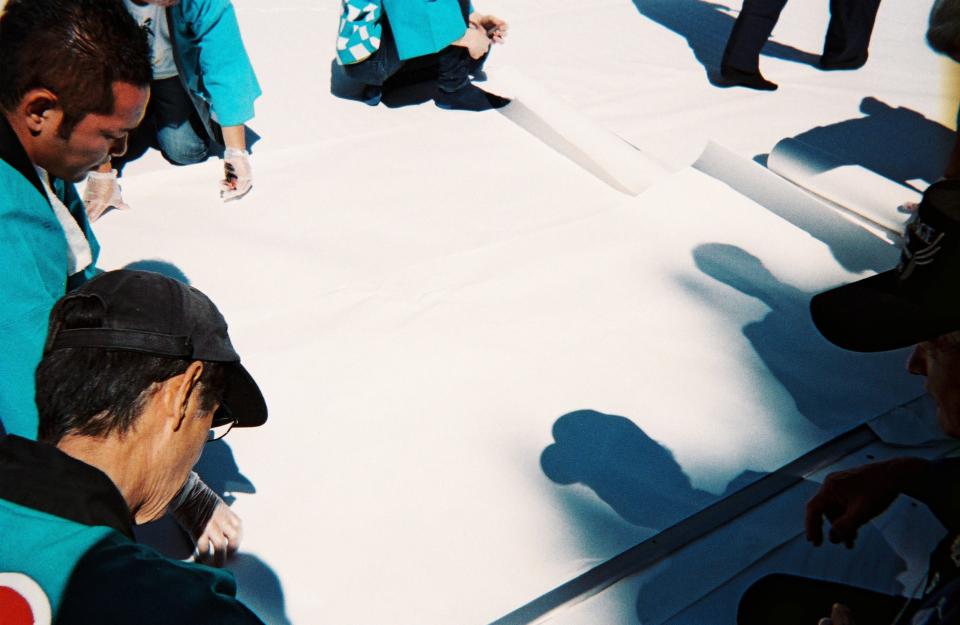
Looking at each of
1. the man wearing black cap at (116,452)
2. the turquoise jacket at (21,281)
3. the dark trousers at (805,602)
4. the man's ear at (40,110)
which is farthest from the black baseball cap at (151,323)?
the dark trousers at (805,602)

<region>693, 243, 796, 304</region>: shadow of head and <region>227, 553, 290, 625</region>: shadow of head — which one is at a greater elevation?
<region>693, 243, 796, 304</region>: shadow of head

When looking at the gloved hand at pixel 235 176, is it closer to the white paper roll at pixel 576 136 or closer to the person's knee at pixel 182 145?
the person's knee at pixel 182 145

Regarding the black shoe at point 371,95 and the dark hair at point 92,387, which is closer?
the dark hair at point 92,387

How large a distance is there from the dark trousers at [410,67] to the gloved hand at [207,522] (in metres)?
1.87

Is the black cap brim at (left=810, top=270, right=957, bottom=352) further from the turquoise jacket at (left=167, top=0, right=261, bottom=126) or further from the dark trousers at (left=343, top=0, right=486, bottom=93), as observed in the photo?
the dark trousers at (left=343, top=0, right=486, bottom=93)

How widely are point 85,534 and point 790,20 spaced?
4.30 m

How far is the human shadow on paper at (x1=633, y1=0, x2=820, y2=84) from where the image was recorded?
11.5 ft

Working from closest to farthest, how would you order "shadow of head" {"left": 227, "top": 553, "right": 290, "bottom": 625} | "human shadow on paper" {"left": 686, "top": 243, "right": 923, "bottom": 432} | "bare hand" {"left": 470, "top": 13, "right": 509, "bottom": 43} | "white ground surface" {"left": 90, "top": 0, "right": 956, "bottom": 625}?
"shadow of head" {"left": 227, "top": 553, "right": 290, "bottom": 625}, "white ground surface" {"left": 90, "top": 0, "right": 956, "bottom": 625}, "human shadow on paper" {"left": 686, "top": 243, "right": 923, "bottom": 432}, "bare hand" {"left": 470, "top": 13, "right": 509, "bottom": 43}

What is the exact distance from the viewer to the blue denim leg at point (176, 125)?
2.36 metres

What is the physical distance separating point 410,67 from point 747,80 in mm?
1392

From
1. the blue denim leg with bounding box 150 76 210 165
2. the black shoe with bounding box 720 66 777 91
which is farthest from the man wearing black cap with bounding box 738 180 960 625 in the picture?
the black shoe with bounding box 720 66 777 91

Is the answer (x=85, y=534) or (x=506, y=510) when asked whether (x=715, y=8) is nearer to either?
(x=506, y=510)

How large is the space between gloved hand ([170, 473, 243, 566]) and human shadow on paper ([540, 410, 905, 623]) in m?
0.57

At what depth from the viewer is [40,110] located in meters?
1.07
